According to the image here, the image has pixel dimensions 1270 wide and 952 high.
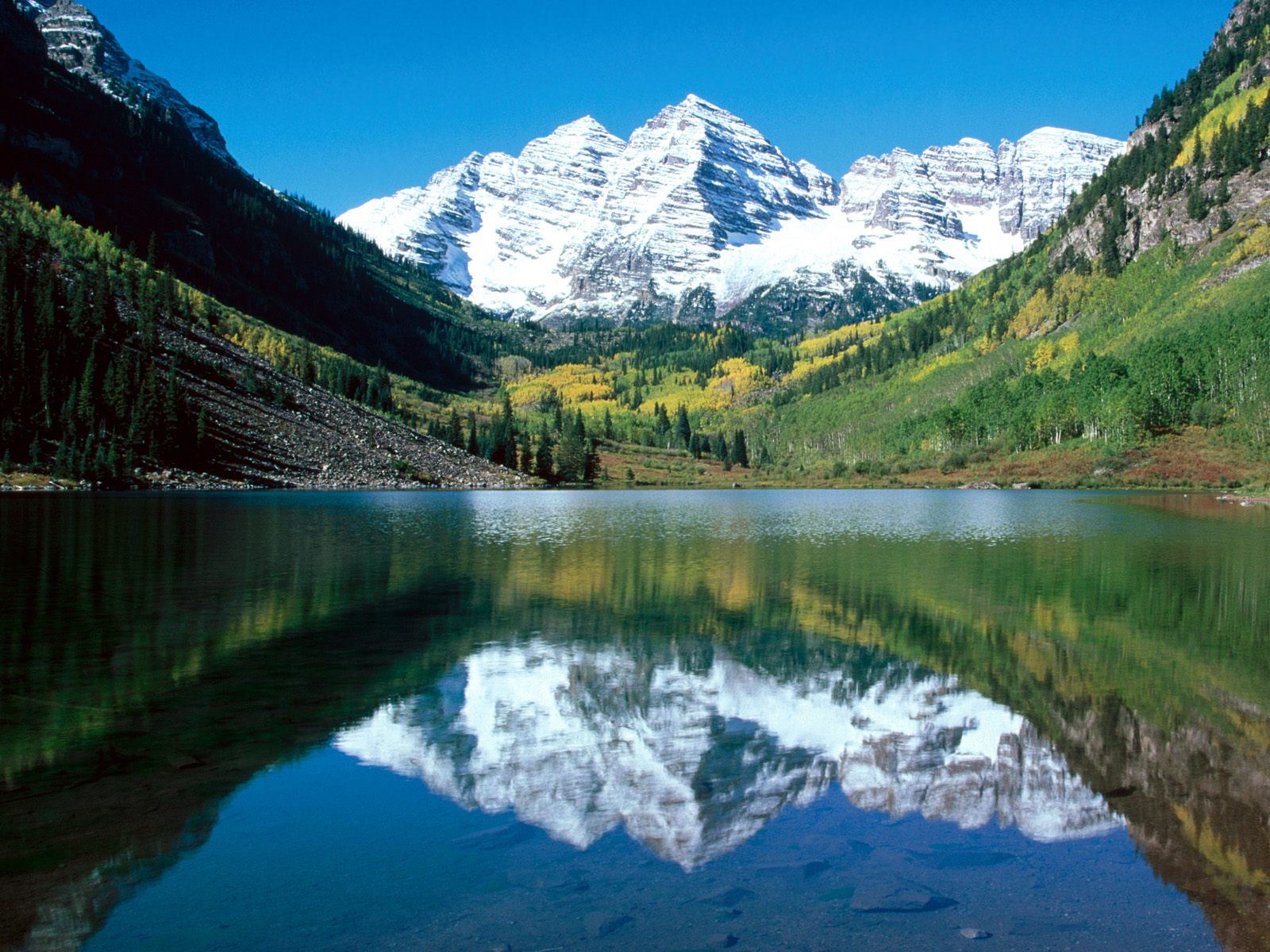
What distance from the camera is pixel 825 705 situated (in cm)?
1734

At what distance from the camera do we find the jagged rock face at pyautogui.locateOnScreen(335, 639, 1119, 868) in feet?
39.2

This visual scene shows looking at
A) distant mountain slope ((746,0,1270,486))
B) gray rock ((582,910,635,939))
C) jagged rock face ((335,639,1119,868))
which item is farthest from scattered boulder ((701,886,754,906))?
distant mountain slope ((746,0,1270,486))

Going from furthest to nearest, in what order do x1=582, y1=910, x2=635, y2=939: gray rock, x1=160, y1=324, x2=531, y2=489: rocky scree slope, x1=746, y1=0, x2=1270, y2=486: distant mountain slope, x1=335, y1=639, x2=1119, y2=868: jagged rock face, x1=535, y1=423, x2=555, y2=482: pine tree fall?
x1=535, y1=423, x2=555, y2=482: pine tree < x1=746, y1=0, x2=1270, y2=486: distant mountain slope < x1=160, y1=324, x2=531, y2=489: rocky scree slope < x1=335, y1=639, x2=1119, y2=868: jagged rock face < x1=582, y1=910, x2=635, y2=939: gray rock

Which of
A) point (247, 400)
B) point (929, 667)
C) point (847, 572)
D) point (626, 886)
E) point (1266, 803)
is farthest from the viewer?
point (247, 400)

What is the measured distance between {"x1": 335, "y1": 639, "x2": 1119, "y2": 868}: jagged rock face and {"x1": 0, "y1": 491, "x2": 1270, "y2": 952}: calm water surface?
0.25 feet

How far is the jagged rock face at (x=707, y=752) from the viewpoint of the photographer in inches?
471

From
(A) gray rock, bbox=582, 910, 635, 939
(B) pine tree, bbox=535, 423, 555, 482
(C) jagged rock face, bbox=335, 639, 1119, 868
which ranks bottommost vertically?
(A) gray rock, bbox=582, 910, 635, 939

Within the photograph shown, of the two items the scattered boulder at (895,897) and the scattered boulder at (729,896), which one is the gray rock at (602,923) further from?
the scattered boulder at (895,897)

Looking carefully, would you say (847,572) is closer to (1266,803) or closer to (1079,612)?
(1079,612)

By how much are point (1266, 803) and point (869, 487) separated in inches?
6432

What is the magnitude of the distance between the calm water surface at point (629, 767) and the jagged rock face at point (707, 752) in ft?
0.25

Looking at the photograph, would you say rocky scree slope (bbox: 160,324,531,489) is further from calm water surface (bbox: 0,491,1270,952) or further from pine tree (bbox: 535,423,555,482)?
calm water surface (bbox: 0,491,1270,952)

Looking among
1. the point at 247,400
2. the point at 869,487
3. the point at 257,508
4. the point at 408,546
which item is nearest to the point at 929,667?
the point at 408,546

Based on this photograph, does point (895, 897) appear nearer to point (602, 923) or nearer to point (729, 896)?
point (729, 896)
